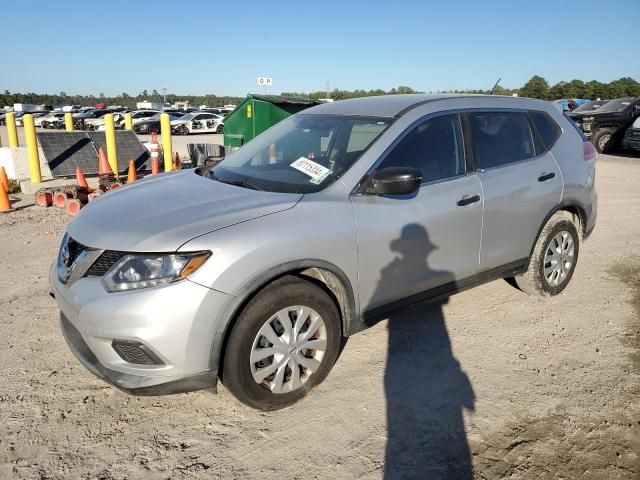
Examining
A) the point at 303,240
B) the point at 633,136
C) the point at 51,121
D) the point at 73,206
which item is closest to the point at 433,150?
the point at 303,240

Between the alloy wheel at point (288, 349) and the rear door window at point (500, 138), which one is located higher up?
the rear door window at point (500, 138)

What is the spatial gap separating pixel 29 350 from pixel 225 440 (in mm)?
1794

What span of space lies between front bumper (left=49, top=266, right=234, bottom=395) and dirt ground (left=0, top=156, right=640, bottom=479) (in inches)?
14.9

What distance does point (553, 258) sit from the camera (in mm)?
4422

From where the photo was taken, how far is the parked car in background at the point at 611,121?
16.6 m

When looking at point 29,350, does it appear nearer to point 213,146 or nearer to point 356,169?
point 356,169

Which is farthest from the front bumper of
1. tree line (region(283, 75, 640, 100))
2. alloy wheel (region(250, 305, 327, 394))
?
tree line (region(283, 75, 640, 100))

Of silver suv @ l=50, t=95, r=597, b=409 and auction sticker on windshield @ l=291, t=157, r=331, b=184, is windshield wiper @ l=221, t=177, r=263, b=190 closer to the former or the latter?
silver suv @ l=50, t=95, r=597, b=409

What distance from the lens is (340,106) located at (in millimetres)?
3977

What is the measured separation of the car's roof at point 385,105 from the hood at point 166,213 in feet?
3.53

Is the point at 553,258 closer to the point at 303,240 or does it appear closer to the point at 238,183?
the point at 303,240

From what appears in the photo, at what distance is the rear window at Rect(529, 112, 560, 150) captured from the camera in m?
4.24

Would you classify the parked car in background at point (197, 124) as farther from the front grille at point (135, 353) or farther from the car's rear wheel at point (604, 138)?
the front grille at point (135, 353)

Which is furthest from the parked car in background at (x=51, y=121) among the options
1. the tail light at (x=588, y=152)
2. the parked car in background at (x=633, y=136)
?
the tail light at (x=588, y=152)
